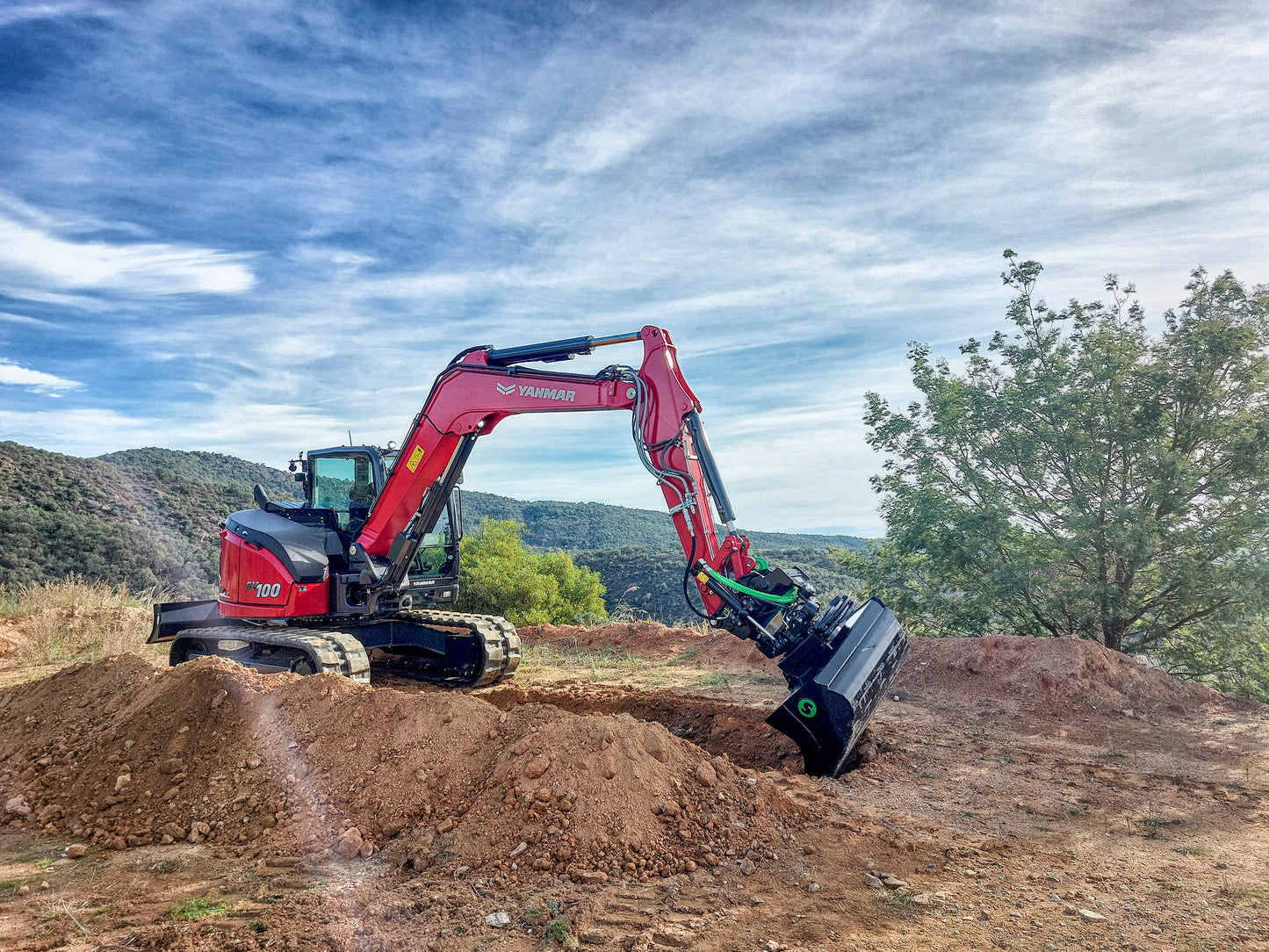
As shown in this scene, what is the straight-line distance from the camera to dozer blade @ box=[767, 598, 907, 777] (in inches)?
230

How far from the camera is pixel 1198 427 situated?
10.7 m

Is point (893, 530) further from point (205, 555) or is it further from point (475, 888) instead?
point (205, 555)

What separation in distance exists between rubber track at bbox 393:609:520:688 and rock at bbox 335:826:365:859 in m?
5.08

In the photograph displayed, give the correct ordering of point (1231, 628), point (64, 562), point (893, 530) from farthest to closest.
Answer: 1. point (64, 562)
2. point (893, 530)
3. point (1231, 628)

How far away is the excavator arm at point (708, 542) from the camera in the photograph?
5.99 meters

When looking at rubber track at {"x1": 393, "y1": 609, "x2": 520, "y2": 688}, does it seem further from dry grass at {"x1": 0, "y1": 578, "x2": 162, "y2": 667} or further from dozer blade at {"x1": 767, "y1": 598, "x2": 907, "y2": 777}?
dry grass at {"x1": 0, "y1": 578, "x2": 162, "y2": 667}

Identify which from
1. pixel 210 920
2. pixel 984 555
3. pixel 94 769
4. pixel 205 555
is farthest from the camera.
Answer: pixel 205 555

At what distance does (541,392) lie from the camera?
7.92 metres

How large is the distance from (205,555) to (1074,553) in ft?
115

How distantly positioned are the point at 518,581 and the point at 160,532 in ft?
69.8

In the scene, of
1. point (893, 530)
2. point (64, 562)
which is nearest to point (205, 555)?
point (64, 562)

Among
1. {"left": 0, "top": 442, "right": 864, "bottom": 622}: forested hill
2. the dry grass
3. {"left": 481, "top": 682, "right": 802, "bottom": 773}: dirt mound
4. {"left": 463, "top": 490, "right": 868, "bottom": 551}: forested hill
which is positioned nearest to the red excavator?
{"left": 481, "top": 682, "right": 802, "bottom": 773}: dirt mound

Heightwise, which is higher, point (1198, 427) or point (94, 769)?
point (1198, 427)

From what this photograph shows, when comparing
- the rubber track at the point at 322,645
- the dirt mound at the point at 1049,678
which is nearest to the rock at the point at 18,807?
the rubber track at the point at 322,645
